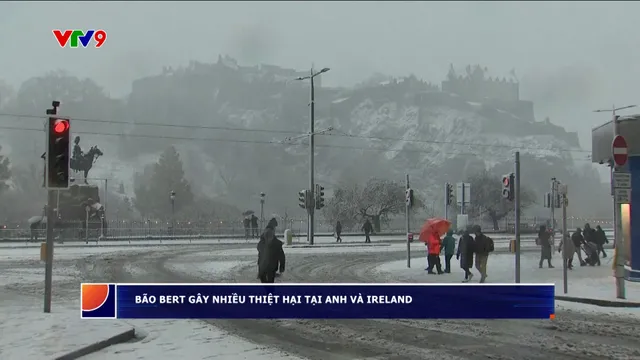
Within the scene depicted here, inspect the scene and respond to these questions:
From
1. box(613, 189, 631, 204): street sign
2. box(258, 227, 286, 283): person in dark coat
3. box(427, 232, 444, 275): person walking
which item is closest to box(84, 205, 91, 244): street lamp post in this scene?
box(427, 232, 444, 275): person walking

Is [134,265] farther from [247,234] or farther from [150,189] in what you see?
[150,189]

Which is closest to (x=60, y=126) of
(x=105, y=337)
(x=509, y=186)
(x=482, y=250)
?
(x=105, y=337)

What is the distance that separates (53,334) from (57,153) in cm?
326

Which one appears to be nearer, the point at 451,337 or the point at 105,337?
the point at 105,337

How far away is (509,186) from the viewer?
1636 centimetres

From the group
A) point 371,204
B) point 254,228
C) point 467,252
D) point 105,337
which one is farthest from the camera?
point 371,204

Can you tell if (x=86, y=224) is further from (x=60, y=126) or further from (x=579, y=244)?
(x=60, y=126)

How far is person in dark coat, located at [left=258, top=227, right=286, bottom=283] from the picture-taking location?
11.8 meters

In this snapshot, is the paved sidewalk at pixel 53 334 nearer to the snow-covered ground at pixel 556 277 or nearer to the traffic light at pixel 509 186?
the snow-covered ground at pixel 556 277

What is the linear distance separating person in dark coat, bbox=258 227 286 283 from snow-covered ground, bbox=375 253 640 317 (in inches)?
223

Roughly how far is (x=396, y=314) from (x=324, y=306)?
1386 millimetres

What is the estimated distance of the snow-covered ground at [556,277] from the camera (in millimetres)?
13625

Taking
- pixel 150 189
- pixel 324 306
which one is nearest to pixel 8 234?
pixel 324 306

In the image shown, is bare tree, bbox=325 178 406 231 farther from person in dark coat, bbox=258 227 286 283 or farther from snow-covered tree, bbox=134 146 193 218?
person in dark coat, bbox=258 227 286 283
